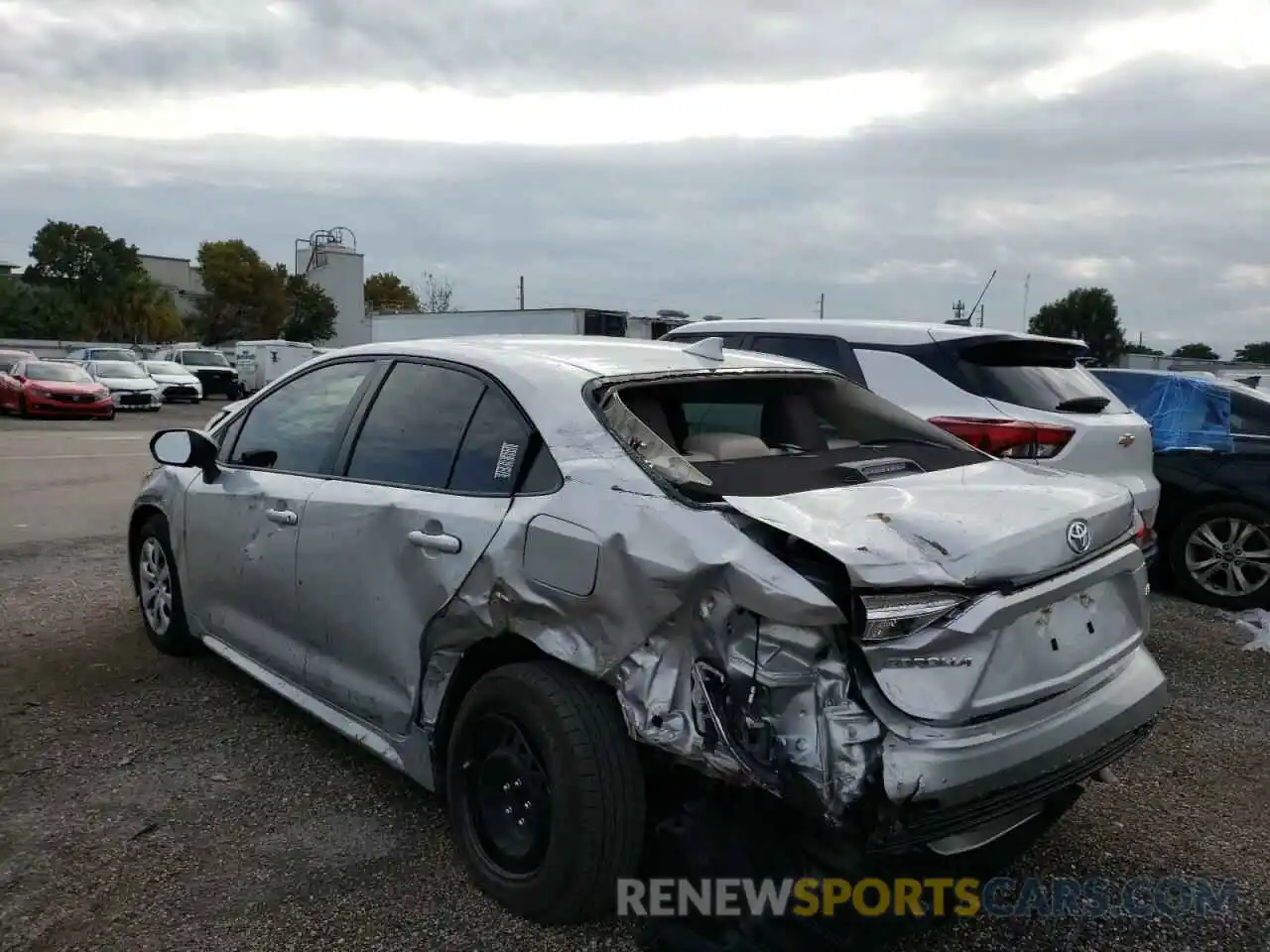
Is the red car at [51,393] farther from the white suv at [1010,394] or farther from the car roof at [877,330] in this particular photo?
the white suv at [1010,394]

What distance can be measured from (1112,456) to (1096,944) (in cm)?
341

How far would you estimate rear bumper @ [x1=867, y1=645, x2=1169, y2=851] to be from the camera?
2223 millimetres

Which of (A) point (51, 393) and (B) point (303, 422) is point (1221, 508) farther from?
(A) point (51, 393)

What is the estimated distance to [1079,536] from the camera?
8.77ft

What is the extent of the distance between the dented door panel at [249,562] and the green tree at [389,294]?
69.3 meters

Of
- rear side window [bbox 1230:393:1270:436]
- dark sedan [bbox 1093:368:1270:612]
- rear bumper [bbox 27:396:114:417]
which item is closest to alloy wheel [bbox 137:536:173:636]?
dark sedan [bbox 1093:368:1270:612]

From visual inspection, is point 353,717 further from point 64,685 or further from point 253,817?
point 64,685

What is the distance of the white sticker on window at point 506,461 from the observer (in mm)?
2998

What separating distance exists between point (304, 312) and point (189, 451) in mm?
53237

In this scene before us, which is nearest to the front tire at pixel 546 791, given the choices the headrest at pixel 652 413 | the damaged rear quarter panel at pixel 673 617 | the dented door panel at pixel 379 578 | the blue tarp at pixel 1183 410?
the damaged rear quarter panel at pixel 673 617

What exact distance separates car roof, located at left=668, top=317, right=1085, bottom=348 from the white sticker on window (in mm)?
3546

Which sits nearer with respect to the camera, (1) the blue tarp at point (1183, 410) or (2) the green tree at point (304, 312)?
(1) the blue tarp at point (1183, 410)

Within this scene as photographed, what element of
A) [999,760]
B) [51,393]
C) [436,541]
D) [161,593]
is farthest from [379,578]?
[51,393]

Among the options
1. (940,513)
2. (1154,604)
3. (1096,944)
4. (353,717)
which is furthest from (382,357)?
(1154,604)
